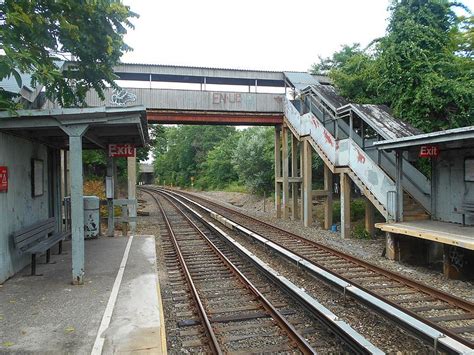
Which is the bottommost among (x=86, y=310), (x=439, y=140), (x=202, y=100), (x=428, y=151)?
(x=86, y=310)

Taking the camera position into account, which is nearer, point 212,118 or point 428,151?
Answer: point 428,151

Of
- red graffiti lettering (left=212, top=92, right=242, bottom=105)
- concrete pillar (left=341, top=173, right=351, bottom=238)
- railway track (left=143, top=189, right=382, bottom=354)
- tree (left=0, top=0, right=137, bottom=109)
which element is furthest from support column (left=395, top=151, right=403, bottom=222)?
red graffiti lettering (left=212, top=92, right=242, bottom=105)

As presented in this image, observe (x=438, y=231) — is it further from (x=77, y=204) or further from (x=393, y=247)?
(x=77, y=204)

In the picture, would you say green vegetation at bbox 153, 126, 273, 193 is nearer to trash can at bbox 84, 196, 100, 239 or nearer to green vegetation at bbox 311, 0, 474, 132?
green vegetation at bbox 311, 0, 474, 132

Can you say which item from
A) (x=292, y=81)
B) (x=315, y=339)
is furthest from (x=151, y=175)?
(x=315, y=339)

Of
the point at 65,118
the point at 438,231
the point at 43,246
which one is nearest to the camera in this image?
the point at 65,118

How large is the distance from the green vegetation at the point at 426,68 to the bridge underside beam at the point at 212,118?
20.2 feet

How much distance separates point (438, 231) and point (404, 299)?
291 centimetres

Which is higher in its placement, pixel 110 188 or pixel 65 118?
pixel 65 118

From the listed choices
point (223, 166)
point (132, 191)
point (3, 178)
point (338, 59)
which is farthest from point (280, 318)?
point (223, 166)

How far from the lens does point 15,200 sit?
756cm

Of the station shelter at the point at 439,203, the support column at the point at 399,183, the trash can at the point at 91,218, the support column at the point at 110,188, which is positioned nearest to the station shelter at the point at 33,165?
the trash can at the point at 91,218

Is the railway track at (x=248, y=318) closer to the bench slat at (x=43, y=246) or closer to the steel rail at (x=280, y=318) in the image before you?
the steel rail at (x=280, y=318)

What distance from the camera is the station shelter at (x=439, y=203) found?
9.10m
